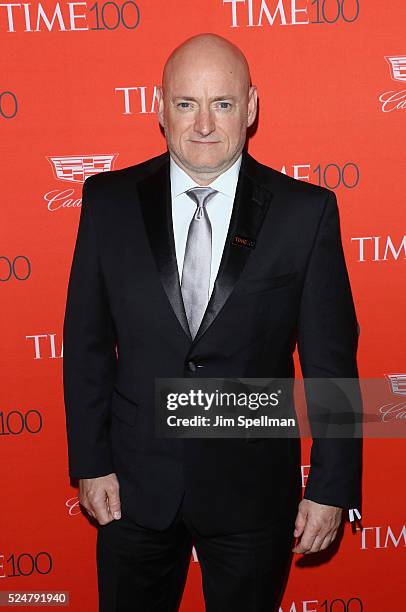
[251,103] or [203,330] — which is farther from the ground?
[251,103]

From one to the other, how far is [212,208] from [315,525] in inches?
33.5

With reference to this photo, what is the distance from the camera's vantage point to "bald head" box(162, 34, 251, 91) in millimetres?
1879

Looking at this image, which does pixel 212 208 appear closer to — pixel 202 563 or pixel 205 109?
pixel 205 109

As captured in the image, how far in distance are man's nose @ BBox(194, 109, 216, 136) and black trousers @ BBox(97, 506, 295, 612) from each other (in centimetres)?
94

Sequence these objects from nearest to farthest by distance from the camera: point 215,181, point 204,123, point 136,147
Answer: point 204,123, point 215,181, point 136,147

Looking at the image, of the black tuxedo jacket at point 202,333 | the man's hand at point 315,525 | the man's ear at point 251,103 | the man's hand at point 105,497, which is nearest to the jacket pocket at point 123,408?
the black tuxedo jacket at point 202,333

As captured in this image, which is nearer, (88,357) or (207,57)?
(207,57)

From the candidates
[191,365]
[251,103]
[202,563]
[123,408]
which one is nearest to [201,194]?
[251,103]

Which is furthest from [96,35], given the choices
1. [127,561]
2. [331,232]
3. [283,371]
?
[127,561]

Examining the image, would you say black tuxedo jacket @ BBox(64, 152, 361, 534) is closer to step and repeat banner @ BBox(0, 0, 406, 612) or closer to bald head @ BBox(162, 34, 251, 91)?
bald head @ BBox(162, 34, 251, 91)

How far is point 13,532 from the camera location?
2.65 meters

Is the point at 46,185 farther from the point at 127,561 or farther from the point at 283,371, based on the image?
the point at 127,561

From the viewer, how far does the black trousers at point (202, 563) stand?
2.02m

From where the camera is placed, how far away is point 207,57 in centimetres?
188
